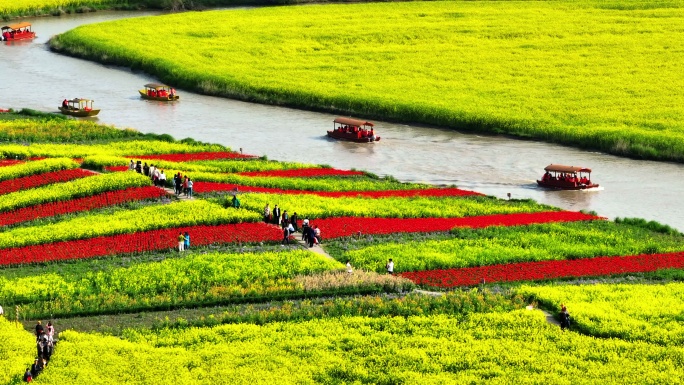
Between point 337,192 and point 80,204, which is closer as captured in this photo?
point 80,204

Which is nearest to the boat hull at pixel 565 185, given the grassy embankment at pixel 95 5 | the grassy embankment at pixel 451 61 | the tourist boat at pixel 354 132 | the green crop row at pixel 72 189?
the grassy embankment at pixel 451 61

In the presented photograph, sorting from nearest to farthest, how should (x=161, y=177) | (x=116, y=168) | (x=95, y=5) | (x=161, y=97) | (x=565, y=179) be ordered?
(x=161, y=177) < (x=116, y=168) < (x=565, y=179) < (x=161, y=97) < (x=95, y=5)

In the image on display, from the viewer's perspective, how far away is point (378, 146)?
8888 cm

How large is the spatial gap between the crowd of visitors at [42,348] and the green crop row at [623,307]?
18610 millimetres

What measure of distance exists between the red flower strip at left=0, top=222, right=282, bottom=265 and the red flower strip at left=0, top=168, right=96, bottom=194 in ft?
37.6

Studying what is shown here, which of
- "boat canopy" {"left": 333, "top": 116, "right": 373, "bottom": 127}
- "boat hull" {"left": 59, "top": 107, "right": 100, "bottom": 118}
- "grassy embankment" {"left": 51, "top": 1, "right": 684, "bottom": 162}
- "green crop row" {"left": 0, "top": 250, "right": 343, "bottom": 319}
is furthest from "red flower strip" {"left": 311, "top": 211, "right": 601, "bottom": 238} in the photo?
"boat hull" {"left": 59, "top": 107, "right": 100, "bottom": 118}

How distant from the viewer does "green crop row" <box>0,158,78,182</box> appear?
70.2 m

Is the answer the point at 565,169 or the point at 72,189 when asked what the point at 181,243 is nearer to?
the point at 72,189

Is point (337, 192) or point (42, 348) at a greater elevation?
Result: point (337, 192)

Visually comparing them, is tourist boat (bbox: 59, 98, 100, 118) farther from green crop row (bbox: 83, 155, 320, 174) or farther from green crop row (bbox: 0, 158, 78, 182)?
green crop row (bbox: 0, 158, 78, 182)

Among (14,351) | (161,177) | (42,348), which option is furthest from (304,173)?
(42,348)

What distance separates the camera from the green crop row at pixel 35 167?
230 feet

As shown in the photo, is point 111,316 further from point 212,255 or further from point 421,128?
point 421,128

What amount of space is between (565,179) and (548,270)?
21.1 m
